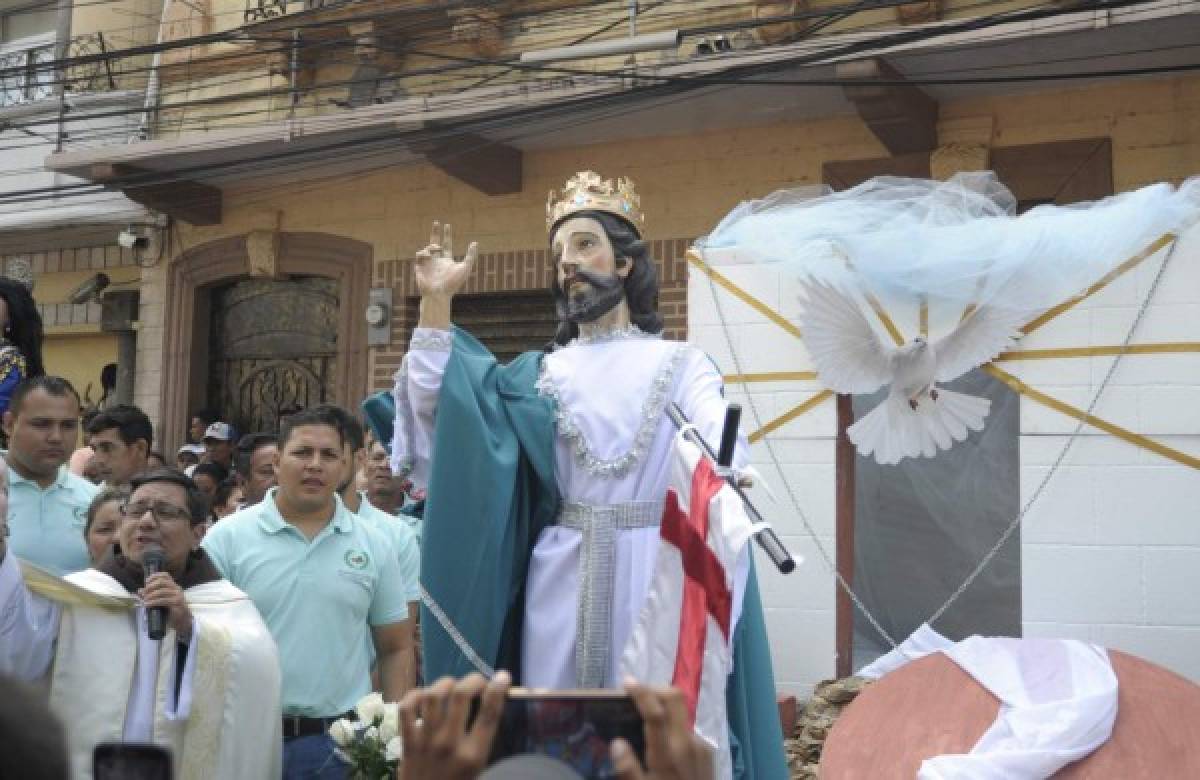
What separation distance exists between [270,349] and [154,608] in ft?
27.3

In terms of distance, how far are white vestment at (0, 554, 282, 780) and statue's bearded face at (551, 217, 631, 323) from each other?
122cm

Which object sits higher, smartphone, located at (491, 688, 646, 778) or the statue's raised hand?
the statue's raised hand

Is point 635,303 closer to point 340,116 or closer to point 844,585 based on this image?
point 844,585

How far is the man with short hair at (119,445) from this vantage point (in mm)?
6531

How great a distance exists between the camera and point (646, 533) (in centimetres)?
375

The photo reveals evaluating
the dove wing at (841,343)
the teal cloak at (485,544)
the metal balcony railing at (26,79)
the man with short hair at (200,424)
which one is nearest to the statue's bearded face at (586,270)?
the teal cloak at (485,544)

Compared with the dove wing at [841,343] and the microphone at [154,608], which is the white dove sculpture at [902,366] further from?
the microphone at [154,608]

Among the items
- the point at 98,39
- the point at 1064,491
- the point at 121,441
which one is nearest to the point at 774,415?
the point at 1064,491

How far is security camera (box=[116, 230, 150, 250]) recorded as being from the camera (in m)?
12.4

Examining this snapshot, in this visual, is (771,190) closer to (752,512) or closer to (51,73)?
(752,512)

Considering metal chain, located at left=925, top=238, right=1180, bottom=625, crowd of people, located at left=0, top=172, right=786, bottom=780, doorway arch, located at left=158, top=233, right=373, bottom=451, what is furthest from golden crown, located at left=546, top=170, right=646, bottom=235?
doorway arch, located at left=158, top=233, right=373, bottom=451

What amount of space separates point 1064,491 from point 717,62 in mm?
4453

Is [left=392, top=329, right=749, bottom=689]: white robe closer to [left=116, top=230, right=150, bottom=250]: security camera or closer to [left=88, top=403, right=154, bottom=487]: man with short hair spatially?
[left=88, top=403, right=154, bottom=487]: man with short hair

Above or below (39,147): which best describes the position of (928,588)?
below
